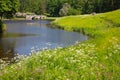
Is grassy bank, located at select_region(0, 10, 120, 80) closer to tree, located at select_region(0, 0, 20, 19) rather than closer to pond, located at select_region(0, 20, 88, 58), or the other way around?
pond, located at select_region(0, 20, 88, 58)

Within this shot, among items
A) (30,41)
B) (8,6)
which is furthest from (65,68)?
(8,6)

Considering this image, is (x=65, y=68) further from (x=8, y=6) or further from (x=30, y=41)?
(x=8, y=6)

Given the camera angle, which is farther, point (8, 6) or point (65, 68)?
point (8, 6)

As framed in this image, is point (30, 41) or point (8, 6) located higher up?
point (8, 6)

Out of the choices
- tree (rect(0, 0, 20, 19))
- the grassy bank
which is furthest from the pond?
tree (rect(0, 0, 20, 19))

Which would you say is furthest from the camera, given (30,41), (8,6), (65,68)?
(8,6)

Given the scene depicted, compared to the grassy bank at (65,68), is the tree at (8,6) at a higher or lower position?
lower

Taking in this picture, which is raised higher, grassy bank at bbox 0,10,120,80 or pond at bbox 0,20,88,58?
grassy bank at bbox 0,10,120,80

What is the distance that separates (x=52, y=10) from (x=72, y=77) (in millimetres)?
184377

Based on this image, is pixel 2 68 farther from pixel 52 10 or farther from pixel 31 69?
pixel 52 10

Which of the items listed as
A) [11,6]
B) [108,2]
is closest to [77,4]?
[108,2]

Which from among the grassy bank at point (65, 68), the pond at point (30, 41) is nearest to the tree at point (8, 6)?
the pond at point (30, 41)

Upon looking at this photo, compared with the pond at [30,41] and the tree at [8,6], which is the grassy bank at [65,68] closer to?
the pond at [30,41]

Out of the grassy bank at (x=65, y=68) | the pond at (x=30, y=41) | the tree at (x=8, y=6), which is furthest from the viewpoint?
the tree at (x=8, y=6)
